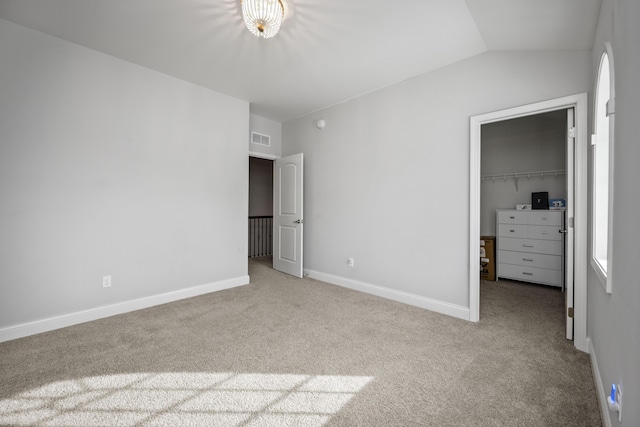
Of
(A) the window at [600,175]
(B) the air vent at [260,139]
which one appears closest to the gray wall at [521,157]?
(A) the window at [600,175]

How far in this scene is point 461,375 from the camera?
1906mm

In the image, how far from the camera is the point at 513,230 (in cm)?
443

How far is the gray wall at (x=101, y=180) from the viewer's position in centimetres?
246

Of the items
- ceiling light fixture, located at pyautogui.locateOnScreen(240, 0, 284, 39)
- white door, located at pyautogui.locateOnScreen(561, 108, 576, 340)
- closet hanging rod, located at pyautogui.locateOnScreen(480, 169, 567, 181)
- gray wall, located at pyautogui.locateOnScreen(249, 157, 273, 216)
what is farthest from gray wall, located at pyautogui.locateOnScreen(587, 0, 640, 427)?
gray wall, located at pyautogui.locateOnScreen(249, 157, 273, 216)

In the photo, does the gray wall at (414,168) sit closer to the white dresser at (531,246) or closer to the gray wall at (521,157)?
the white dresser at (531,246)

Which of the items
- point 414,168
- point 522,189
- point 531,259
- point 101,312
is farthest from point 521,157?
point 101,312

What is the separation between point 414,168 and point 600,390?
7.69 ft

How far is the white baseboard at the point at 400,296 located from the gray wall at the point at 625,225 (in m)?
1.39

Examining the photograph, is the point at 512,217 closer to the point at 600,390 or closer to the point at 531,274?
the point at 531,274

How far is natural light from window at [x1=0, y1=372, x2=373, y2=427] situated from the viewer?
1.50m

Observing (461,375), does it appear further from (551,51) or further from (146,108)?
(146,108)

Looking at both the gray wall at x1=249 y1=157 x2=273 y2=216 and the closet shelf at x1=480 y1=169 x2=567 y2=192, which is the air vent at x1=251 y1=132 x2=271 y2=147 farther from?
the closet shelf at x1=480 y1=169 x2=567 y2=192

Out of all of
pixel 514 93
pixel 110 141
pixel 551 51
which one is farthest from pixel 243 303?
pixel 551 51

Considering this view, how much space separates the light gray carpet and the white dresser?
124 centimetres
